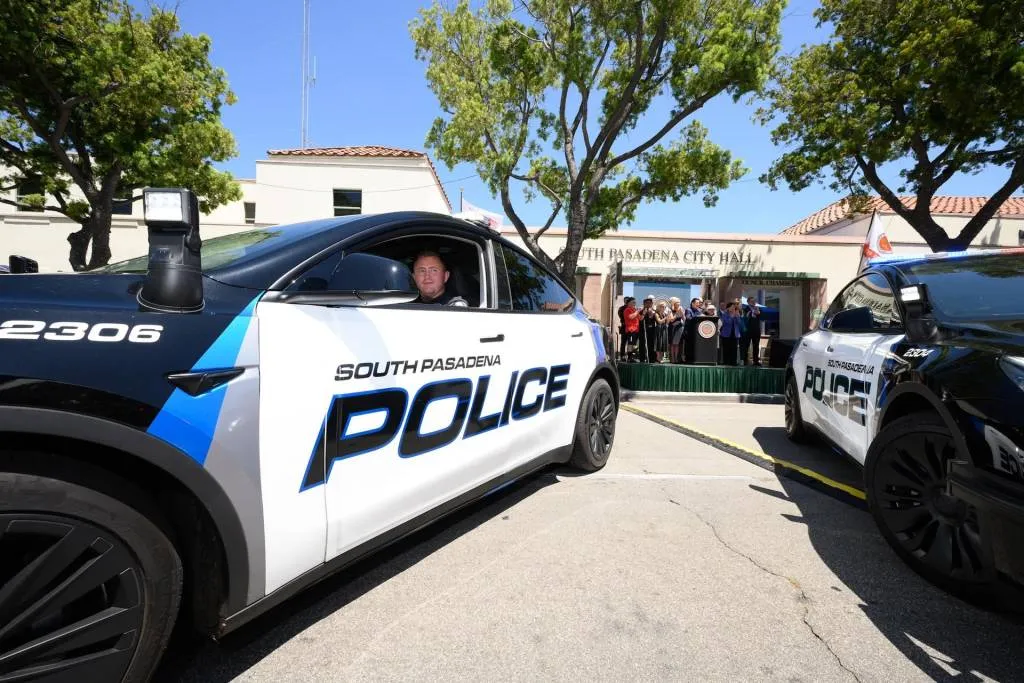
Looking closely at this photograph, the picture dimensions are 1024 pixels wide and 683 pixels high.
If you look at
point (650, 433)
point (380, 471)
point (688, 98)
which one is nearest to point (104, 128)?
point (688, 98)

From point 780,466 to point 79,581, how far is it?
4591 mm

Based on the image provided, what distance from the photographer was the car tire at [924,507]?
7.34 ft

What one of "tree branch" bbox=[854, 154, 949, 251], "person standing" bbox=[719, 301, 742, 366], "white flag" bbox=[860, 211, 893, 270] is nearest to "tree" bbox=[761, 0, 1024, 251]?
"tree branch" bbox=[854, 154, 949, 251]

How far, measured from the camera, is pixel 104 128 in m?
13.1

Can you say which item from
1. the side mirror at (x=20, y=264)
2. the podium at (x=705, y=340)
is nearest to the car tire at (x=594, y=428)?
the side mirror at (x=20, y=264)

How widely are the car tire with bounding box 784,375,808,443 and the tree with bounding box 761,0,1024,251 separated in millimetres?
9646

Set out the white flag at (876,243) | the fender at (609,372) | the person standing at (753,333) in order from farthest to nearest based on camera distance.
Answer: the person standing at (753,333)
the white flag at (876,243)
the fender at (609,372)

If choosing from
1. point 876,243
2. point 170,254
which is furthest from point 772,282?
point 170,254

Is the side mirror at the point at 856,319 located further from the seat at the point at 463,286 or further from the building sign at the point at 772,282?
the building sign at the point at 772,282

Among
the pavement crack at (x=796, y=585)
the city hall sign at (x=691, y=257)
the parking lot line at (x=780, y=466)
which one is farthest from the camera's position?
the city hall sign at (x=691, y=257)

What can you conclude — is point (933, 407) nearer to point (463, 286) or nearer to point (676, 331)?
point (463, 286)

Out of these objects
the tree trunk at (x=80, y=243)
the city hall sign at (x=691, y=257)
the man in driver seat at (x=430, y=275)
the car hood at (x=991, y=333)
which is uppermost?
the city hall sign at (x=691, y=257)

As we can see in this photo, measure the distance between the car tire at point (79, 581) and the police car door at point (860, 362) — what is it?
3273 millimetres

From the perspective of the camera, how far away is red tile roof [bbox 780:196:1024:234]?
2410 cm
